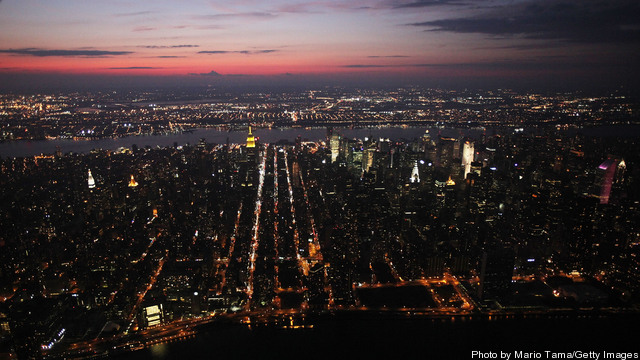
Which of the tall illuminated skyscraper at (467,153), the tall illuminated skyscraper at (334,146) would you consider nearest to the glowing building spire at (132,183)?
the tall illuminated skyscraper at (334,146)

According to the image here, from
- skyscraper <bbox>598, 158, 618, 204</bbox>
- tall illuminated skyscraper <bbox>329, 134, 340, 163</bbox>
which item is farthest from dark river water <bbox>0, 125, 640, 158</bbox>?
skyscraper <bbox>598, 158, 618, 204</bbox>

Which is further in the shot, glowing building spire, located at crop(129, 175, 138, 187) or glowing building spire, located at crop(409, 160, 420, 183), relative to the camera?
glowing building spire, located at crop(409, 160, 420, 183)

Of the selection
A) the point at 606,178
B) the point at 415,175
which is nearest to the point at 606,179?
the point at 606,178

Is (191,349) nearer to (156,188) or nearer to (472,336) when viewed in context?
(472,336)

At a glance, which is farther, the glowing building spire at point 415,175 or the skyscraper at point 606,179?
the glowing building spire at point 415,175

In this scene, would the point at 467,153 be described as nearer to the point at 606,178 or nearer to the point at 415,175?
the point at 415,175

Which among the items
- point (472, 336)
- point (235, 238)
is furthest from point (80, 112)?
point (472, 336)

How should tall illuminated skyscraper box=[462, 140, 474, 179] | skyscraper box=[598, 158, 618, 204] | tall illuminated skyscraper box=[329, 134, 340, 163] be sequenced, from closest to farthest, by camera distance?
skyscraper box=[598, 158, 618, 204] → tall illuminated skyscraper box=[462, 140, 474, 179] → tall illuminated skyscraper box=[329, 134, 340, 163]

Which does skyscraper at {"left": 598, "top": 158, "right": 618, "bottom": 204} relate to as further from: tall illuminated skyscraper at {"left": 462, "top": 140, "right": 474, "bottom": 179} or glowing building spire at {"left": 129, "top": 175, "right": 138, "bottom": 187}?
glowing building spire at {"left": 129, "top": 175, "right": 138, "bottom": 187}

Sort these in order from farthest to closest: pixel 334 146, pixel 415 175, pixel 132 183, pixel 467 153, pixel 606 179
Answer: pixel 334 146 → pixel 467 153 → pixel 415 175 → pixel 132 183 → pixel 606 179

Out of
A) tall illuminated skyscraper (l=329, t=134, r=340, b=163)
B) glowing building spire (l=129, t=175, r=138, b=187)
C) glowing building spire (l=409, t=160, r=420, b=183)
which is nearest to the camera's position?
glowing building spire (l=129, t=175, r=138, b=187)

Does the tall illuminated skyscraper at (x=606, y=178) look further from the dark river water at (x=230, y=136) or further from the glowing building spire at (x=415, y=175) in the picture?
the glowing building spire at (x=415, y=175)
